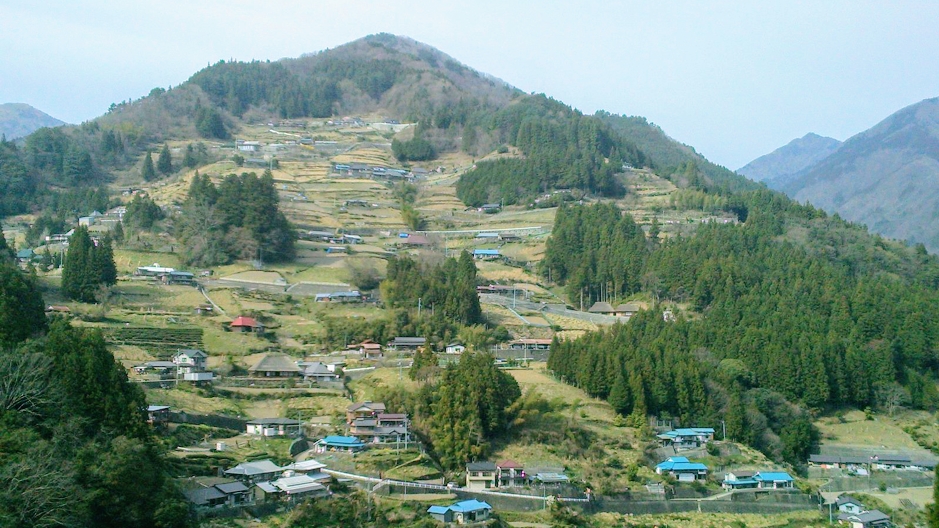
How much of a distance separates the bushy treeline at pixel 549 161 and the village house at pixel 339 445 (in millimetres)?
34254

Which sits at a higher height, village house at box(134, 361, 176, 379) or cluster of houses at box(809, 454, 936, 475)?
village house at box(134, 361, 176, 379)

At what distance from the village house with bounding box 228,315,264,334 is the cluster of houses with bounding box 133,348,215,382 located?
4.56m

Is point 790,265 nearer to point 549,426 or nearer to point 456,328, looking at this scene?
point 456,328

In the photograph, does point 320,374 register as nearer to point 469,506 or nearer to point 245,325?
point 245,325

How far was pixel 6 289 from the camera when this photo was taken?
28.5 meters

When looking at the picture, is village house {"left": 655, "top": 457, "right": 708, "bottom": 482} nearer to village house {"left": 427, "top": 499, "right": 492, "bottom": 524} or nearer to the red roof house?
village house {"left": 427, "top": 499, "right": 492, "bottom": 524}

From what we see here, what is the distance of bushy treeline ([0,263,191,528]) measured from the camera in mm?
19031

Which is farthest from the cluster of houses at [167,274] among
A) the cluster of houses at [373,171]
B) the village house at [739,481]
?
the cluster of houses at [373,171]

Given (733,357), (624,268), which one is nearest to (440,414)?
(733,357)

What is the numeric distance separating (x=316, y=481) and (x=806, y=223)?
1391 inches

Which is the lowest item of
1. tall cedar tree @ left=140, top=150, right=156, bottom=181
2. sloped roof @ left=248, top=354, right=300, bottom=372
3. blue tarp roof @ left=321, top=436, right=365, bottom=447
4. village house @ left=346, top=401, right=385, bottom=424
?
blue tarp roof @ left=321, top=436, right=365, bottom=447

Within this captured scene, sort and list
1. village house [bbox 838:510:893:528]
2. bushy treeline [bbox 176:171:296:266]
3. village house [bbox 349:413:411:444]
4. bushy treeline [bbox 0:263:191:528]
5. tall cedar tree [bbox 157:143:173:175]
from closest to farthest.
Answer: bushy treeline [bbox 0:263:191:528], village house [bbox 838:510:893:528], village house [bbox 349:413:411:444], bushy treeline [bbox 176:171:296:266], tall cedar tree [bbox 157:143:173:175]

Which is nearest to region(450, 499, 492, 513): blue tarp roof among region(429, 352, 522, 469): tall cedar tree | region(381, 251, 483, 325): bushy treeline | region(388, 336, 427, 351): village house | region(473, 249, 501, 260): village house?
region(429, 352, 522, 469): tall cedar tree

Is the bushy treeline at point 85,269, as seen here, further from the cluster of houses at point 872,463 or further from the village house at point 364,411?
the cluster of houses at point 872,463
